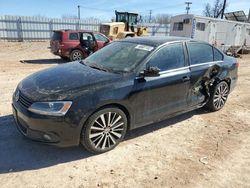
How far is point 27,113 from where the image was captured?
121 inches

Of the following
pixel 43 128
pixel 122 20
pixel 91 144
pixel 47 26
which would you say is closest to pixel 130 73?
pixel 91 144

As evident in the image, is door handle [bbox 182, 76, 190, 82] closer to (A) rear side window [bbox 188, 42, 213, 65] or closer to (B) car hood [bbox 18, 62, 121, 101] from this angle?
(A) rear side window [bbox 188, 42, 213, 65]

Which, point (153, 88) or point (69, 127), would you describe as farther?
point (153, 88)

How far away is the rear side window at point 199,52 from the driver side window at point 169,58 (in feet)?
0.92

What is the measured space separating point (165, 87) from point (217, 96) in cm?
182

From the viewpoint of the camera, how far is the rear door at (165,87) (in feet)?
12.2

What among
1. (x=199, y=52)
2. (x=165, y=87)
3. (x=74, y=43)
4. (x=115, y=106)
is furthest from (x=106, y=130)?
(x=74, y=43)

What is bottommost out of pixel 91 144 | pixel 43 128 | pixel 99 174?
pixel 99 174

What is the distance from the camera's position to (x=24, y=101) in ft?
10.6

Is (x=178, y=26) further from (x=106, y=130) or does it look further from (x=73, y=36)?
(x=106, y=130)

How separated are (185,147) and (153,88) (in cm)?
107

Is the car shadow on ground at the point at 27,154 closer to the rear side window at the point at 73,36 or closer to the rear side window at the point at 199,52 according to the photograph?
the rear side window at the point at 199,52

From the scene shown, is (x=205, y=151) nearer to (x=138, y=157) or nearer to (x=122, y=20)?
(x=138, y=157)

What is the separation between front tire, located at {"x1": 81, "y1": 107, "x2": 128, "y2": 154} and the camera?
10.7ft
